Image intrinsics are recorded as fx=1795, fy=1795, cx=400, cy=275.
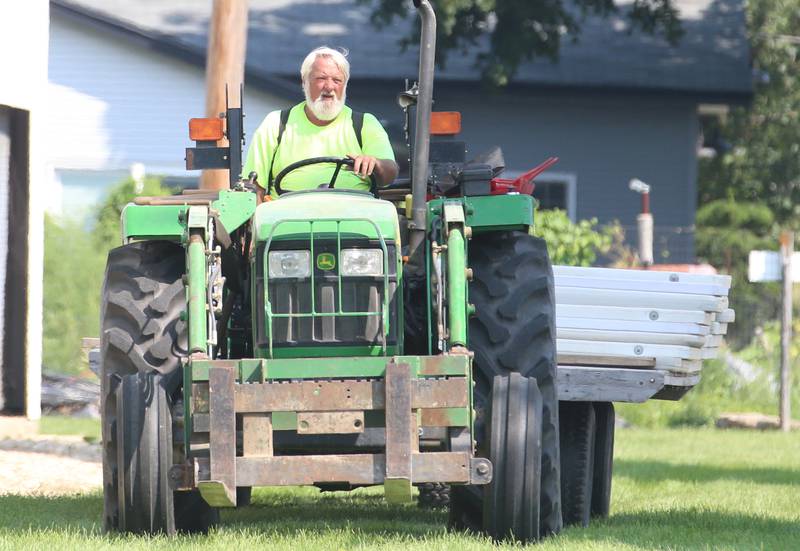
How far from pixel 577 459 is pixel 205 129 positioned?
2583 millimetres

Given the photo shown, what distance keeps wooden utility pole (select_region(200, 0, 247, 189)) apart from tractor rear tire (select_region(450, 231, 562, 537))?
8.43m

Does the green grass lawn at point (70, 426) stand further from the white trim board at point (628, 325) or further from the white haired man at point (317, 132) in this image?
the white haired man at point (317, 132)

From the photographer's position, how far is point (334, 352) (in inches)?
288

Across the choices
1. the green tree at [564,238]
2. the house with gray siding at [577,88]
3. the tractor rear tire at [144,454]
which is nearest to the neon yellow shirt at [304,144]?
the tractor rear tire at [144,454]

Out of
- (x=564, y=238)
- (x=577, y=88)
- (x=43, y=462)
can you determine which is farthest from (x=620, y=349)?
(x=577, y=88)

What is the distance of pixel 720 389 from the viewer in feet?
66.6

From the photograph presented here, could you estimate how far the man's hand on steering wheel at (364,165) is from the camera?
812cm

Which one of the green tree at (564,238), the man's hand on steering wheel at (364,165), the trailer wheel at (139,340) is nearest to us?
the trailer wheel at (139,340)

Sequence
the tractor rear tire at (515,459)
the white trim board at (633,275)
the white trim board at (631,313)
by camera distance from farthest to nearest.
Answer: the white trim board at (633,275) → the white trim board at (631,313) → the tractor rear tire at (515,459)

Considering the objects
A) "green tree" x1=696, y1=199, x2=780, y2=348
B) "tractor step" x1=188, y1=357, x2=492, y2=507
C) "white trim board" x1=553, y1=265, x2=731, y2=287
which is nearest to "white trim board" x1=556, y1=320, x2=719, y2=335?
"white trim board" x1=553, y1=265, x2=731, y2=287

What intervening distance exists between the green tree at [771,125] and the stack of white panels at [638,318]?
2092cm

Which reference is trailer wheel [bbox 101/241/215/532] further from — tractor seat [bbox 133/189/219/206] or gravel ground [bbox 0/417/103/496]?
gravel ground [bbox 0/417/103/496]

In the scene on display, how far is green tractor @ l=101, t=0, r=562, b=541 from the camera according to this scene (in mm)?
6941

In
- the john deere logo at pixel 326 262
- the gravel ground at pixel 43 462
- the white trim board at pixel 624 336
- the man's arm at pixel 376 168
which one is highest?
the man's arm at pixel 376 168
